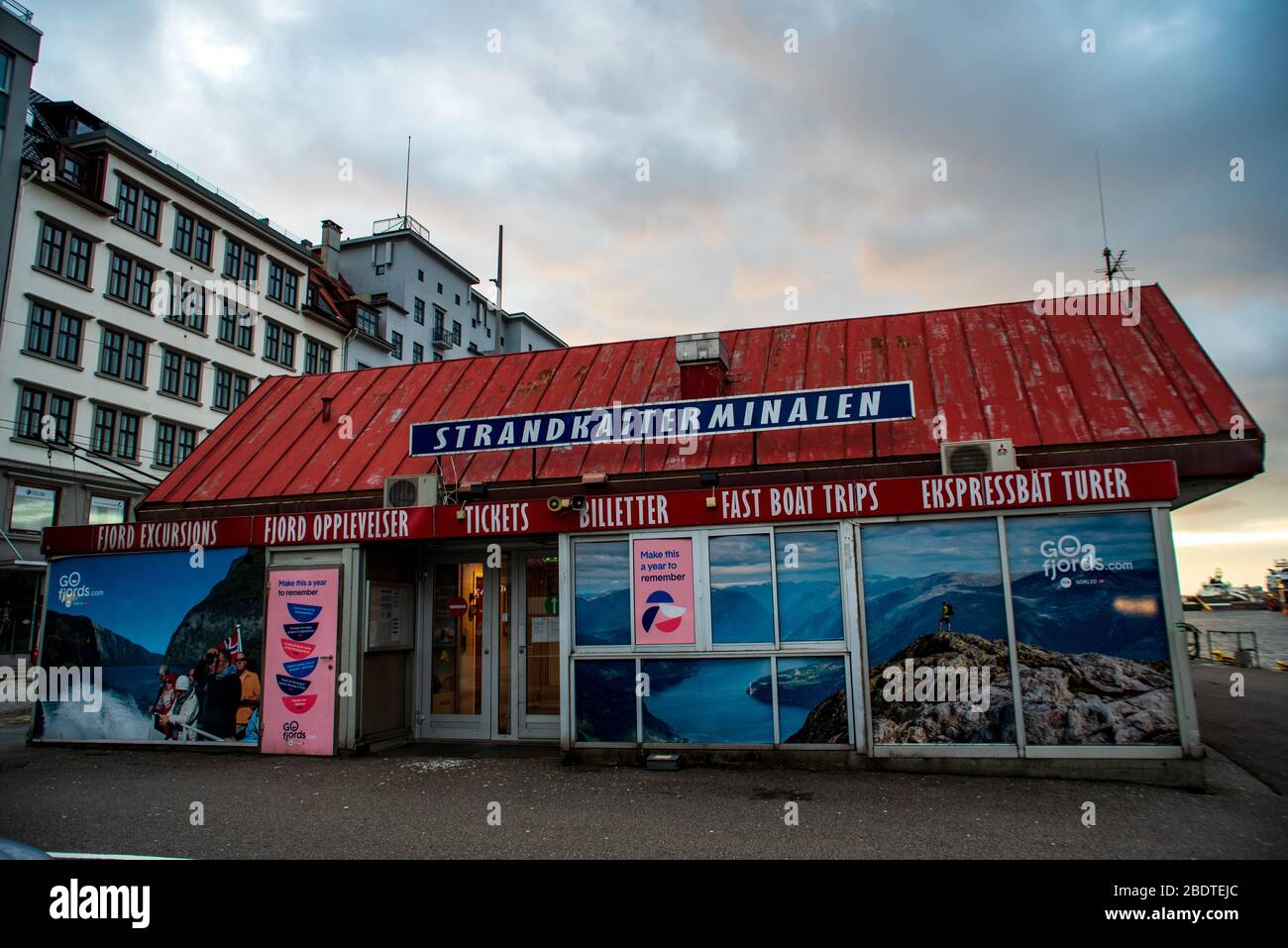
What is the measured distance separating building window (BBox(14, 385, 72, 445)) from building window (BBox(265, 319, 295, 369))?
38.3 feet

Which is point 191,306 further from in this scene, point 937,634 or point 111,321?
point 937,634

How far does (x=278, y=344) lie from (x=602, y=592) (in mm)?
38477

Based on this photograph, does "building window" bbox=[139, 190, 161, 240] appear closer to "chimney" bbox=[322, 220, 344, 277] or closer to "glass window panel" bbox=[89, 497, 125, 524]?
"glass window panel" bbox=[89, 497, 125, 524]

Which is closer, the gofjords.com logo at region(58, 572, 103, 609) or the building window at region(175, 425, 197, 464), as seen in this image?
the gofjords.com logo at region(58, 572, 103, 609)

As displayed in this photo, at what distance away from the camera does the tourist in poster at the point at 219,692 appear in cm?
1100

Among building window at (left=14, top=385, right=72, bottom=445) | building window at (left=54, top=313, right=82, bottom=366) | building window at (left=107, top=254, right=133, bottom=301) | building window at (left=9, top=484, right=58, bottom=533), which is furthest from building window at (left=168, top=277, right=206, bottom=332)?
building window at (left=9, top=484, right=58, bottom=533)

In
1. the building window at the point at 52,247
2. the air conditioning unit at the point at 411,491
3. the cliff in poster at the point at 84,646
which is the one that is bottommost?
the cliff in poster at the point at 84,646

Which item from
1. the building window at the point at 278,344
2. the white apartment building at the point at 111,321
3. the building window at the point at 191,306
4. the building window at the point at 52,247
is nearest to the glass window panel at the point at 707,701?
the white apartment building at the point at 111,321

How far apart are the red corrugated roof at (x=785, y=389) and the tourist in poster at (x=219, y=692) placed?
259 centimetres

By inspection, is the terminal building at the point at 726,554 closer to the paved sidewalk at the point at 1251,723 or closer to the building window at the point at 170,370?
the paved sidewalk at the point at 1251,723

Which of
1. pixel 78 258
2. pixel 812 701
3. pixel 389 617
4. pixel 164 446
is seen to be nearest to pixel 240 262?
pixel 78 258

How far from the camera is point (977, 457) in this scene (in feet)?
30.7

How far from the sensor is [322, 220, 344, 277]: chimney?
49375 millimetres

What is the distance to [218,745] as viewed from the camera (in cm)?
1093
